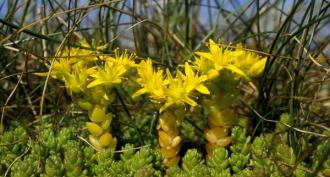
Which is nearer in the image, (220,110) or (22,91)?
(220,110)

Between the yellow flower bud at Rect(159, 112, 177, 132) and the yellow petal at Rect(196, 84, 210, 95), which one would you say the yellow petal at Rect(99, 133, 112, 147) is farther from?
the yellow petal at Rect(196, 84, 210, 95)

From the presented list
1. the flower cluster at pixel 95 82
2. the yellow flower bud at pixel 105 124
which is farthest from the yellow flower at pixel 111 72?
the yellow flower bud at pixel 105 124

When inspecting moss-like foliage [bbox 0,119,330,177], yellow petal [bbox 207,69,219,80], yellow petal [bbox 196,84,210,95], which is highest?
yellow petal [bbox 207,69,219,80]

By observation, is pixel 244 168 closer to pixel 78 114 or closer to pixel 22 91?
pixel 78 114

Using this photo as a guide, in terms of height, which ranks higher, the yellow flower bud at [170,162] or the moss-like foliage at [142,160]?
the moss-like foliage at [142,160]

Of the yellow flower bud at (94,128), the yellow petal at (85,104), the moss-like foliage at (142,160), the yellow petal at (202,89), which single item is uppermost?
the yellow petal at (202,89)

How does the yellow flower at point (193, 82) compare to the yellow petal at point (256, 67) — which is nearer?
the yellow flower at point (193, 82)

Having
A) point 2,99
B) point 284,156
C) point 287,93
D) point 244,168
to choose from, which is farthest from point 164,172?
point 2,99

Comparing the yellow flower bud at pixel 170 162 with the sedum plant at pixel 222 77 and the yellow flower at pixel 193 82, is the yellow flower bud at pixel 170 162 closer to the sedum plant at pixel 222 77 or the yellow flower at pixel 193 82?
the sedum plant at pixel 222 77

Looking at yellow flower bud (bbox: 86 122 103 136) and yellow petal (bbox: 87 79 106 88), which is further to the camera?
yellow flower bud (bbox: 86 122 103 136)

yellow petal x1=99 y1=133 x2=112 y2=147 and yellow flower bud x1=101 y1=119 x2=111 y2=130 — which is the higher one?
yellow flower bud x1=101 y1=119 x2=111 y2=130

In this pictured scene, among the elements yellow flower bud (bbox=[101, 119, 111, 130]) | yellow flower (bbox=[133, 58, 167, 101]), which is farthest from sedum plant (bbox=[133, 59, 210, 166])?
yellow flower bud (bbox=[101, 119, 111, 130])
